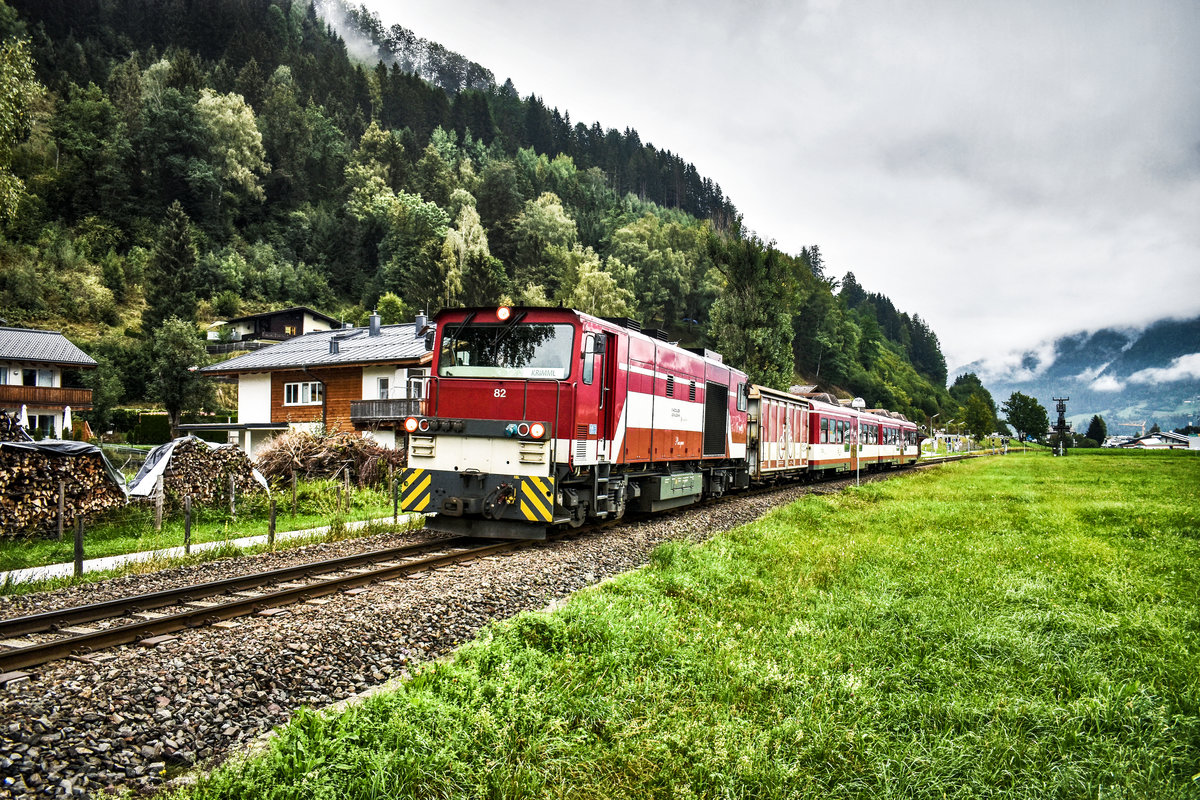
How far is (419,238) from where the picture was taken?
78.4m

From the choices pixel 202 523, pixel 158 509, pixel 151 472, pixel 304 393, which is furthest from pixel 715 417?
pixel 304 393

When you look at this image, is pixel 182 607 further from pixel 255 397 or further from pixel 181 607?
pixel 255 397

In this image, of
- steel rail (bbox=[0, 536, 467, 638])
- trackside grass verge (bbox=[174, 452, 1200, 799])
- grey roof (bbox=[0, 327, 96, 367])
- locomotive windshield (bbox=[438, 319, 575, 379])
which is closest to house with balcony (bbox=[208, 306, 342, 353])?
grey roof (bbox=[0, 327, 96, 367])

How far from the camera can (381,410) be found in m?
29.9

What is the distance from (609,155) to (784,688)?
485 ft

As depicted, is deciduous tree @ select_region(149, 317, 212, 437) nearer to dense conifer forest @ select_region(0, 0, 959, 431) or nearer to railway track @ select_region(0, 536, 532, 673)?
dense conifer forest @ select_region(0, 0, 959, 431)

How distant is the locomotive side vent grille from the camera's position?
18067 mm

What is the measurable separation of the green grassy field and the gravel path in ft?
11.7

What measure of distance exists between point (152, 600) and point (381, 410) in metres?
22.8

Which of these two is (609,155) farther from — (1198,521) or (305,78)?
(1198,521)

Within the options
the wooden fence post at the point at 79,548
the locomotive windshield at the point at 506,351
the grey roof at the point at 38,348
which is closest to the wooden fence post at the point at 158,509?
the wooden fence post at the point at 79,548

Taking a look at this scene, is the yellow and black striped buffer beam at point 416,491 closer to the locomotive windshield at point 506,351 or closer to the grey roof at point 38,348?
the locomotive windshield at point 506,351

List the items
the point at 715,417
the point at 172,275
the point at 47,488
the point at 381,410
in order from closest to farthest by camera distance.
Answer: the point at 47,488, the point at 715,417, the point at 381,410, the point at 172,275

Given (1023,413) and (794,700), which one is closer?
(794,700)
